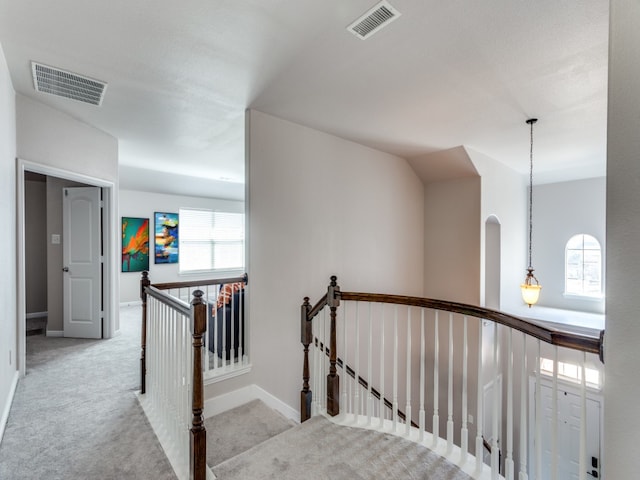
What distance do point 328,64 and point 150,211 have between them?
18.5 feet

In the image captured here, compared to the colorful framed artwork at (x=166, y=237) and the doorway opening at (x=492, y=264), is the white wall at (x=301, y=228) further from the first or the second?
the colorful framed artwork at (x=166, y=237)

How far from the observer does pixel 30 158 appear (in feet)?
→ 10.2

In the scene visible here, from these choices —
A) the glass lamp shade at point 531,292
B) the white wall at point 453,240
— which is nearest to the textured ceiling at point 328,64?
the white wall at point 453,240

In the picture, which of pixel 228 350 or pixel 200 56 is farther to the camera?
pixel 228 350

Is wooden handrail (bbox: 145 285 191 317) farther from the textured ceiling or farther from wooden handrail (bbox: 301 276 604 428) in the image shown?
the textured ceiling

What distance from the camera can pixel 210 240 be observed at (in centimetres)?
763

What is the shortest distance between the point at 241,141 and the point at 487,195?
3.82 meters

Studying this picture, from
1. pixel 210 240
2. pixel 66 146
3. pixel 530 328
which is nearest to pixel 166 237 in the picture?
pixel 210 240

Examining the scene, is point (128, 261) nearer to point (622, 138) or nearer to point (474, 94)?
point (474, 94)

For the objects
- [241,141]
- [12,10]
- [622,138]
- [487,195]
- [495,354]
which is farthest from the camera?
[487,195]

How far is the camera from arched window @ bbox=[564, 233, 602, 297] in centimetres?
558

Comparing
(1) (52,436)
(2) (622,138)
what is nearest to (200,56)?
(2) (622,138)

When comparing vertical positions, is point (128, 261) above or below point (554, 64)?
below

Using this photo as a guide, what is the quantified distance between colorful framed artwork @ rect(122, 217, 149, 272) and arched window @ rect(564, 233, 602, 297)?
8328mm
